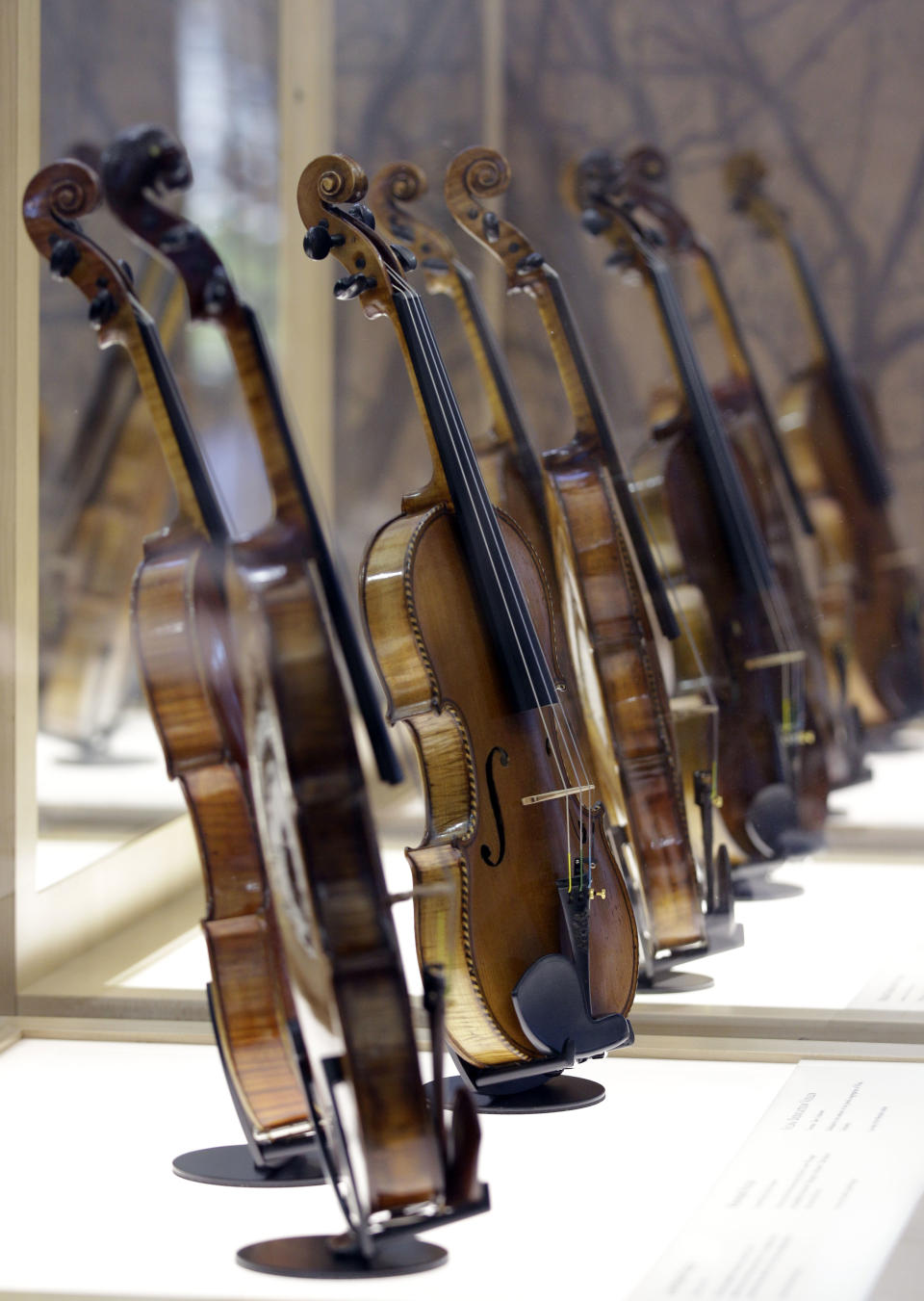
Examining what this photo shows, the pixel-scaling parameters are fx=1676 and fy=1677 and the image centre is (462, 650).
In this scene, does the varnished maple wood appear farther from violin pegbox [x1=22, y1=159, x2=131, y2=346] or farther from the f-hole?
violin pegbox [x1=22, y1=159, x2=131, y2=346]

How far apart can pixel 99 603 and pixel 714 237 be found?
97 centimetres

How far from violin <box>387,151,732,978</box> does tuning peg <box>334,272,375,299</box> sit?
0.34 m

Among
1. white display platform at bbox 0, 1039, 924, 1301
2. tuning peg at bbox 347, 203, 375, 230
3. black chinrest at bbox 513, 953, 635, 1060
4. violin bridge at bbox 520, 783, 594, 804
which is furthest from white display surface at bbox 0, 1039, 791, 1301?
tuning peg at bbox 347, 203, 375, 230

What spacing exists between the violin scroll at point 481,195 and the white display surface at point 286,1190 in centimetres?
99

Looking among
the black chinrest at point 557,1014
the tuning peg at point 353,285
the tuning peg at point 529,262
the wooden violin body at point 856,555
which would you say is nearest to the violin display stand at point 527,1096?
Answer: the black chinrest at point 557,1014

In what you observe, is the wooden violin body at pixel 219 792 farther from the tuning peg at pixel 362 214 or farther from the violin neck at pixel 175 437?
the tuning peg at pixel 362 214

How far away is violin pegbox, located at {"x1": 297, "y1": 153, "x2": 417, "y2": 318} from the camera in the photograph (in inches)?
63.2

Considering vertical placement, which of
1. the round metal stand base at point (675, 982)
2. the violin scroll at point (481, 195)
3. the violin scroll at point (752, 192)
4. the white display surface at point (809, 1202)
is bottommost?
the white display surface at point (809, 1202)

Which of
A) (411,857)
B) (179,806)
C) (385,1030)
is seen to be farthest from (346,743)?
(179,806)

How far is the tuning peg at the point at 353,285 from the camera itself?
1623 mm

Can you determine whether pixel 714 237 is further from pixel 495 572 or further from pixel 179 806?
pixel 179 806

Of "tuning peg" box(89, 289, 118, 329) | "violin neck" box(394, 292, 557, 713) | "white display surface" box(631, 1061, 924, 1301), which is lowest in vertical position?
"white display surface" box(631, 1061, 924, 1301)

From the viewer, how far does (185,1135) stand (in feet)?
5.90

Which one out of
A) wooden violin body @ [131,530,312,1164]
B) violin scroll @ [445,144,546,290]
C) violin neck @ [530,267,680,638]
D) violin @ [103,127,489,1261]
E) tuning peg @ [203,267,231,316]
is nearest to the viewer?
violin @ [103,127,489,1261]
